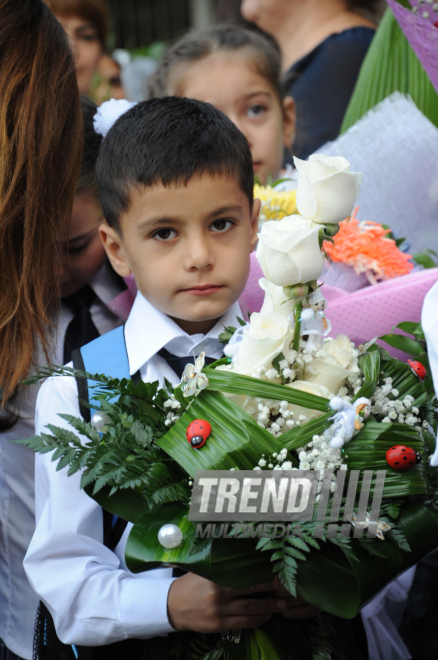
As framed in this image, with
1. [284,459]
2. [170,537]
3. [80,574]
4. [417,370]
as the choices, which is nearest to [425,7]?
[417,370]

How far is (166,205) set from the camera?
1.30 m

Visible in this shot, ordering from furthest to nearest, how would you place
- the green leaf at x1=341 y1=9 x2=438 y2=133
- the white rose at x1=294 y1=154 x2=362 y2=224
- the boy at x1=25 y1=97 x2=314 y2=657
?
1. the green leaf at x1=341 y1=9 x2=438 y2=133
2. the boy at x1=25 y1=97 x2=314 y2=657
3. the white rose at x1=294 y1=154 x2=362 y2=224

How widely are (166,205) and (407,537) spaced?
0.70 meters

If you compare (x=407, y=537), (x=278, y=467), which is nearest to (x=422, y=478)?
(x=407, y=537)

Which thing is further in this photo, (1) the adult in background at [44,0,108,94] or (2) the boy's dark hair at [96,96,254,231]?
(1) the adult in background at [44,0,108,94]

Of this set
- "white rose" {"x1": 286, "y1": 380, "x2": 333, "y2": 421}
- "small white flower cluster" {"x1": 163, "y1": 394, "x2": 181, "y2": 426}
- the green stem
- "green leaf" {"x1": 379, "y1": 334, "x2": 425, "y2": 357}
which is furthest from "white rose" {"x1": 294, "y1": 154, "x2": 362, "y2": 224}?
"green leaf" {"x1": 379, "y1": 334, "x2": 425, "y2": 357}

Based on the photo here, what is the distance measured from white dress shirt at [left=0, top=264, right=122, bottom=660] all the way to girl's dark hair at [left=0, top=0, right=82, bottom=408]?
10 cm

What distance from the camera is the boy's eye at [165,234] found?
132 centimetres

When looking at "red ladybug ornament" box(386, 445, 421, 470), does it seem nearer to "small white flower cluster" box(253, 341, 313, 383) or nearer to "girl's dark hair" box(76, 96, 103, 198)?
"small white flower cluster" box(253, 341, 313, 383)

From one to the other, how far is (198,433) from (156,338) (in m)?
0.42

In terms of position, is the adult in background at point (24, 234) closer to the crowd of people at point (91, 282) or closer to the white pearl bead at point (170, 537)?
the crowd of people at point (91, 282)

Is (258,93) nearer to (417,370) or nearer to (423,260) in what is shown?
(423,260)

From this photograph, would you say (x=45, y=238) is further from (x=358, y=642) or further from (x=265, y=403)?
(x=358, y=642)

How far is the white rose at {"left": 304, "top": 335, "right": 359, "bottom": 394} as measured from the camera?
105 cm
